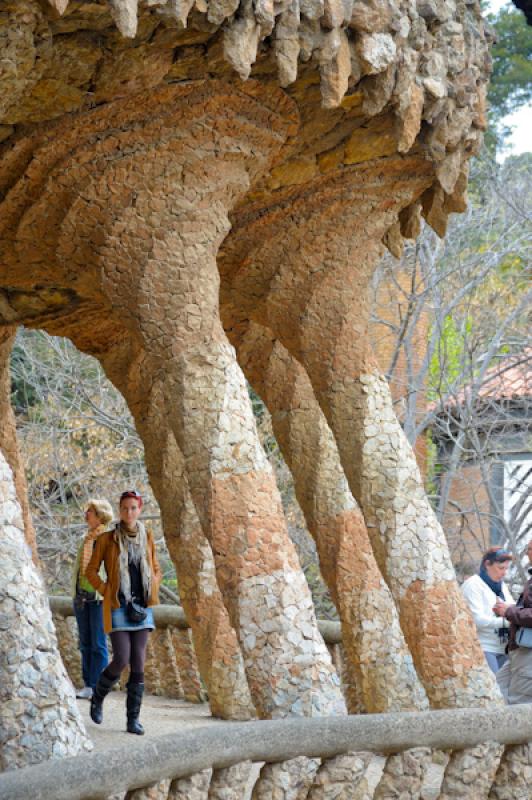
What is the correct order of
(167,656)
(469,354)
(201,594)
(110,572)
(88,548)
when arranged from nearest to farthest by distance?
(110,572), (88,548), (201,594), (167,656), (469,354)

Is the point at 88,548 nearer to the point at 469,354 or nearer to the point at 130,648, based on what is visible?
the point at 130,648

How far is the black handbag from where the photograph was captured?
24.3 feet

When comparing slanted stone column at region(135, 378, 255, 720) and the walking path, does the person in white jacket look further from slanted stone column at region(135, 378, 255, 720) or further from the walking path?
slanted stone column at region(135, 378, 255, 720)

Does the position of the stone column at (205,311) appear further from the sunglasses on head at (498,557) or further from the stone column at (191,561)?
the stone column at (191,561)

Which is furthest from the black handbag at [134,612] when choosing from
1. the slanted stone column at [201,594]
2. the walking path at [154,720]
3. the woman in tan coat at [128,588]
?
the slanted stone column at [201,594]

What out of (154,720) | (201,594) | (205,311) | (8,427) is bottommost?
(154,720)

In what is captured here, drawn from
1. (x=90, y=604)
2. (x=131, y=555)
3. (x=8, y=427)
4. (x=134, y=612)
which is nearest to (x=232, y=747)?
(x=134, y=612)

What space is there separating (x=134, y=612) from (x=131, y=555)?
1.02 feet

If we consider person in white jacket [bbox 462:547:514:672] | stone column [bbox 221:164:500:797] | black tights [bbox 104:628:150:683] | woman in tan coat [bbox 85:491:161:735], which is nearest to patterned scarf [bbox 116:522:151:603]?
woman in tan coat [bbox 85:491:161:735]

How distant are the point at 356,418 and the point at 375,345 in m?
9.61

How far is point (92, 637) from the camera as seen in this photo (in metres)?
9.12

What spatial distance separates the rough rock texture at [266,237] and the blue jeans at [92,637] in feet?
2.16

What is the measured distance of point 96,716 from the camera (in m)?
8.27

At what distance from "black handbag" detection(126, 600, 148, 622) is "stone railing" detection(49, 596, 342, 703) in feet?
8.98
